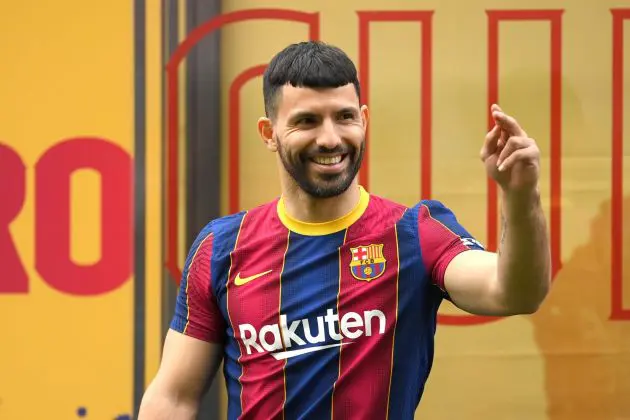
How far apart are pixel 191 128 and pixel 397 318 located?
1.11 m

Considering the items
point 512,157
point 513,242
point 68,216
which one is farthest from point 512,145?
point 68,216

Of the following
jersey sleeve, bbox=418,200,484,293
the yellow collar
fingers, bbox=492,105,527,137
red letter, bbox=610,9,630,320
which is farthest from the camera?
red letter, bbox=610,9,630,320

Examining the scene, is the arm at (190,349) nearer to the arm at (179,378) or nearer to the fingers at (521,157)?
the arm at (179,378)

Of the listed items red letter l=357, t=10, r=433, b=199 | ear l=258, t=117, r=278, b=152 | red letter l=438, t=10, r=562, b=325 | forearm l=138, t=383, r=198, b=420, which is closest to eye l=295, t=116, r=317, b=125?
ear l=258, t=117, r=278, b=152

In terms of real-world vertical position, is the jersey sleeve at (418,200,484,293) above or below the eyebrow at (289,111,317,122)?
below

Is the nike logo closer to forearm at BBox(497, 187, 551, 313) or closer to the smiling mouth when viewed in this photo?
the smiling mouth

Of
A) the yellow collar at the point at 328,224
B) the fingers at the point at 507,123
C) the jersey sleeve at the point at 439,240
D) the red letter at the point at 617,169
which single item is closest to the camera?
the fingers at the point at 507,123

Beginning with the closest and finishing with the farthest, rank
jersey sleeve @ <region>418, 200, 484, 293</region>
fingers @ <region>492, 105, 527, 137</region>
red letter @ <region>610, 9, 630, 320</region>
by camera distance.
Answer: fingers @ <region>492, 105, 527, 137</region> → jersey sleeve @ <region>418, 200, 484, 293</region> → red letter @ <region>610, 9, 630, 320</region>

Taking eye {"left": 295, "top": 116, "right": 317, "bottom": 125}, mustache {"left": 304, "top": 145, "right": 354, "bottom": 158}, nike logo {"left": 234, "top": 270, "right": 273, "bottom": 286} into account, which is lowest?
nike logo {"left": 234, "top": 270, "right": 273, "bottom": 286}

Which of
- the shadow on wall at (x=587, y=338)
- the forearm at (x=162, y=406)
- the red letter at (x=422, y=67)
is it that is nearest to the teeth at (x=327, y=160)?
the forearm at (x=162, y=406)

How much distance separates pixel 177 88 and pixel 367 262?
1.07m

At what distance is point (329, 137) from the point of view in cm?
188

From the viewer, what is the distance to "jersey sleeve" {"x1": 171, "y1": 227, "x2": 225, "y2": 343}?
6.68 feet

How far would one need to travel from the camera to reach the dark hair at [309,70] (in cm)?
190
